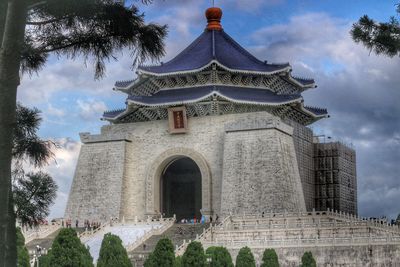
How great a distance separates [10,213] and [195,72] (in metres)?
31.0

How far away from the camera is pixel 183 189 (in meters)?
42.5

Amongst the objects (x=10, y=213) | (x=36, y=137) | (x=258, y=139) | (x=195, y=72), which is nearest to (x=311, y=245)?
(x=258, y=139)

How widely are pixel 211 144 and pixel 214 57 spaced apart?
15.6 ft

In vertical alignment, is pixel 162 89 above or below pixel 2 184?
above

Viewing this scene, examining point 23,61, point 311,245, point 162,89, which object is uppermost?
point 162,89

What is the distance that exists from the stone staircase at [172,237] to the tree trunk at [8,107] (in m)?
20.3

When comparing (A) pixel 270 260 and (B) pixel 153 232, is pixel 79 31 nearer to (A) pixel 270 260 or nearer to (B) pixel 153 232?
(A) pixel 270 260

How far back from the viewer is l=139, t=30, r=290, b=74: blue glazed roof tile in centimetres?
3828

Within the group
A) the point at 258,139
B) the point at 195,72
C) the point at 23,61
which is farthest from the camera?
the point at 195,72

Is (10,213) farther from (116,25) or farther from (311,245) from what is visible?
(311,245)

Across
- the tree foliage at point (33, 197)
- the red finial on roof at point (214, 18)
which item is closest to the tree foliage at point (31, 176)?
the tree foliage at point (33, 197)

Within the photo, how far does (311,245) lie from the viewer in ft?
84.4

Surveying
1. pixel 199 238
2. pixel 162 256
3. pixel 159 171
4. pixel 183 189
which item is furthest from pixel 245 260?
pixel 183 189

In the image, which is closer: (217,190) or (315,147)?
(217,190)
